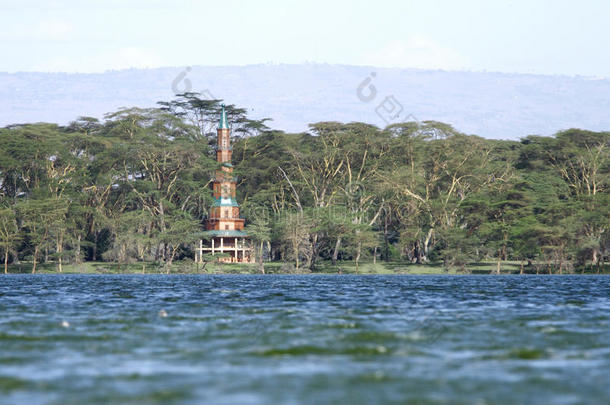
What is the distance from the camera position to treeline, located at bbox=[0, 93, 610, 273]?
11288 centimetres

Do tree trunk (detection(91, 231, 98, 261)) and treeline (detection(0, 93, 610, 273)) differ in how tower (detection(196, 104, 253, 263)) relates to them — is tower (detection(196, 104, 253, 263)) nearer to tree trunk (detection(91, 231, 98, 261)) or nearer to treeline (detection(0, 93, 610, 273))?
treeline (detection(0, 93, 610, 273))

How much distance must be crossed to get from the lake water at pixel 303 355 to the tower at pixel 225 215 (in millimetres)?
92043

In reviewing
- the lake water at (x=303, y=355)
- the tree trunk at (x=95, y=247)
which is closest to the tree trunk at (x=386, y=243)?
the tree trunk at (x=95, y=247)

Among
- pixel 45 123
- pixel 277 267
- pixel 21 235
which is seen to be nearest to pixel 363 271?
pixel 277 267

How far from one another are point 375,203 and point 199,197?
1041 inches

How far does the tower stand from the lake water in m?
92.0

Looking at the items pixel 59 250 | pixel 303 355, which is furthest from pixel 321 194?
pixel 303 355

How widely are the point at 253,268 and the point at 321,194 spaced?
16.9 meters

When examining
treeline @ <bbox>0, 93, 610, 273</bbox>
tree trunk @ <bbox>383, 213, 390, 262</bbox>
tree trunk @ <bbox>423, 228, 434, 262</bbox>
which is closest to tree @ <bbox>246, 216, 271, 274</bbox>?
treeline @ <bbox>0, 93, 610, 273</bbox>

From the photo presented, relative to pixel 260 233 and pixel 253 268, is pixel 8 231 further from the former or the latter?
pixel 260 233

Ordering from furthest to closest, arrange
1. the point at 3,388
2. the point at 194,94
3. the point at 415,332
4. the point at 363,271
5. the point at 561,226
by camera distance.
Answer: the point at 194,94, the point at 363,271, the point at 561,226, the point at 415,332, the point at 3,388

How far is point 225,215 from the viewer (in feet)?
440

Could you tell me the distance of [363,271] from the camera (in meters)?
122

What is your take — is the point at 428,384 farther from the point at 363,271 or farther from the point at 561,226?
the point at 363,271
